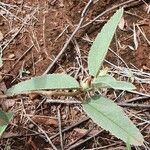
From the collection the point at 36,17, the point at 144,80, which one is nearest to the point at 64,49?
the point at 36,17

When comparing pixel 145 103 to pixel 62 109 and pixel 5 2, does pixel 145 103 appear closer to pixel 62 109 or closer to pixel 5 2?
pixel 62 109

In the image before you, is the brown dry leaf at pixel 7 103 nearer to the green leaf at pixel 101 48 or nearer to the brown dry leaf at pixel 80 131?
the brown dry leaf at pixel 80 131

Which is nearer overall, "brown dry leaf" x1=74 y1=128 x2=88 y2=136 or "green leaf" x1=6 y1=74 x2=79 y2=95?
"green leaf" x1=6 y1=74 x2=79 y2=95

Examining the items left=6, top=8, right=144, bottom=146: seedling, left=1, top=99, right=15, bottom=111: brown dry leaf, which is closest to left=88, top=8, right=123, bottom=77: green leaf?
left=6, top=8, right=144, bottom=146: seedling

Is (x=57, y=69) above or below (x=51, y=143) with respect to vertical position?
above

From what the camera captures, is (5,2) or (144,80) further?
(5,2)

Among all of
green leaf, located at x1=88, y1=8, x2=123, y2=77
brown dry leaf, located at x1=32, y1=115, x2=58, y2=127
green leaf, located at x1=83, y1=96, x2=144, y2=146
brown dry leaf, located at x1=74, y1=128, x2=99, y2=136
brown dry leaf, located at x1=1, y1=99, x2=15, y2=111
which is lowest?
brown dry leaf, located at x1=74, y1=128, x2=99, y2=136

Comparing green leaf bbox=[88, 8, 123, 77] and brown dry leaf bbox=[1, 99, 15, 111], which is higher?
green leaf bbox=[88, 8, 123, 77]

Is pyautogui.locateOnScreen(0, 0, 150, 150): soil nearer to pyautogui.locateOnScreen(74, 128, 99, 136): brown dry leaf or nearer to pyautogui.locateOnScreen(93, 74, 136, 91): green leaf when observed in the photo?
pyautogui.locateOnScreen(74, 128, 99, 136): brown dry leaf
